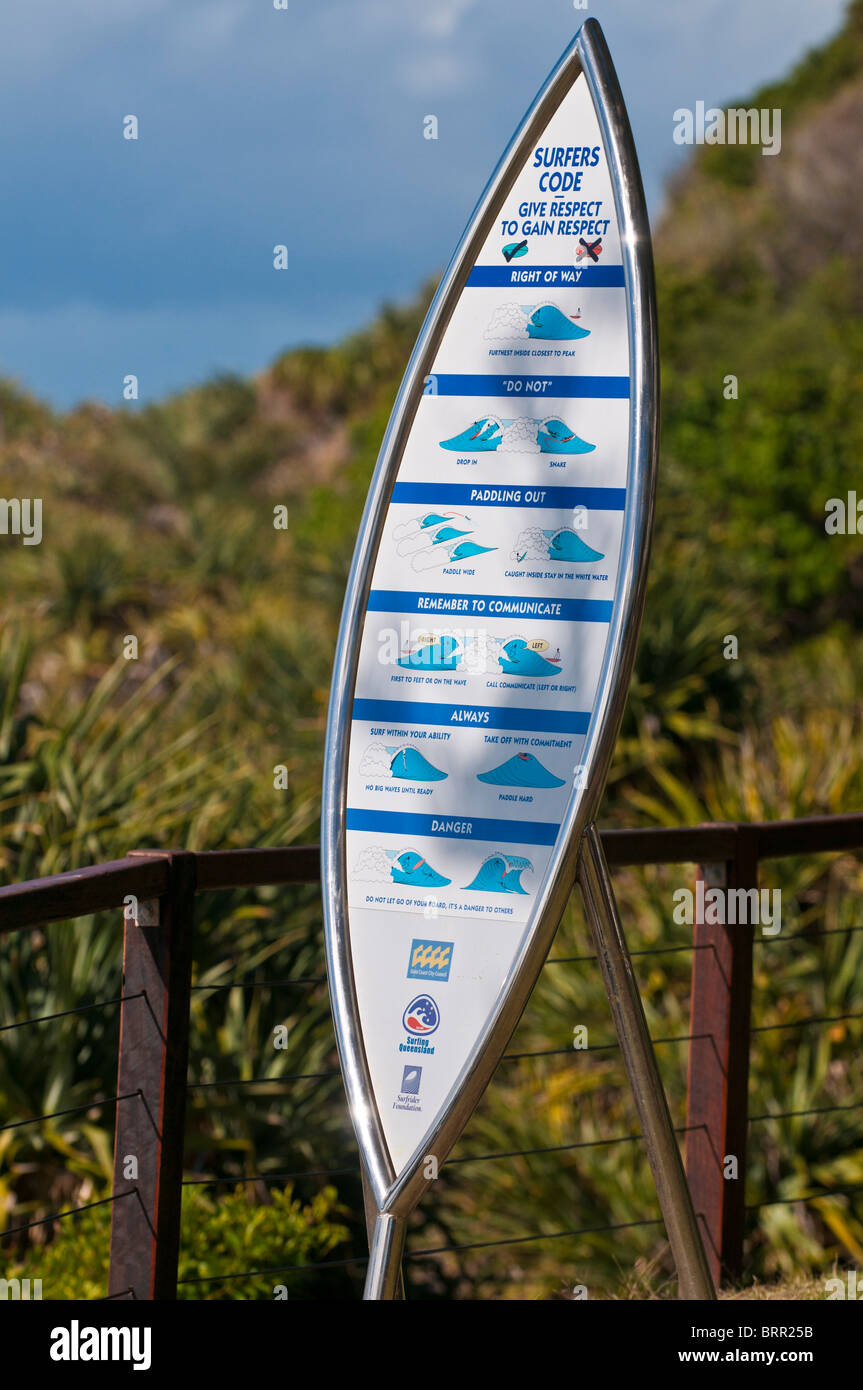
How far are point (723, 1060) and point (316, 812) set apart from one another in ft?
8.03

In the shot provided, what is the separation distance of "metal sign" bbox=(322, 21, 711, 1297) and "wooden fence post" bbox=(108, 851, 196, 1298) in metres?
0.31

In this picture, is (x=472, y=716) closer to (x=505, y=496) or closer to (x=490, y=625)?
(x=490, y=625)

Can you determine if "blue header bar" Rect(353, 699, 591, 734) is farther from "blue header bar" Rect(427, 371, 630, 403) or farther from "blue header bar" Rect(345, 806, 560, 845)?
"blue header bar" Rect(427, 371, 630, 403)

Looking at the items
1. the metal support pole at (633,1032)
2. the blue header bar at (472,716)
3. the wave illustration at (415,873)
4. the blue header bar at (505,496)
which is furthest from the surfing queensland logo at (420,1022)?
the blue header bar at (505,496)

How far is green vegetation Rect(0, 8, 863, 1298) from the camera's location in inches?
160

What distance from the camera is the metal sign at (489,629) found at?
2.24 meters

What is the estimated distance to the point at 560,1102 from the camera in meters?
5.62

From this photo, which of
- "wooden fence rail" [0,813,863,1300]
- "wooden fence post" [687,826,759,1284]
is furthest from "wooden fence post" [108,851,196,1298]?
"wooden fence post" [687,826,759,1284]

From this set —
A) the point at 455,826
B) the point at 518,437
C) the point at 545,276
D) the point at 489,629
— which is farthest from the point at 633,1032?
the point at 545,276

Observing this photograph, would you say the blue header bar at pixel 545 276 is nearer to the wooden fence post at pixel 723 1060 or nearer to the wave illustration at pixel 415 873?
the wave illustration at pixel 415 873

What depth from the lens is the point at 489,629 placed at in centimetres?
236
